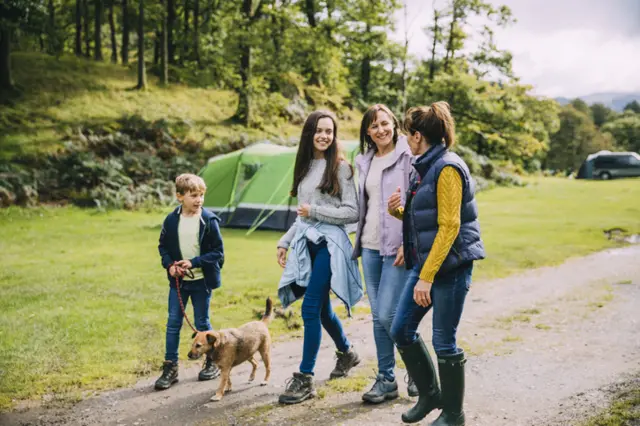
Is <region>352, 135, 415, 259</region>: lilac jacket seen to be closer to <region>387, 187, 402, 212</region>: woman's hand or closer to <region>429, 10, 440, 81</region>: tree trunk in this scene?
<region>387, 187, 402, 212</region>: woman's hand

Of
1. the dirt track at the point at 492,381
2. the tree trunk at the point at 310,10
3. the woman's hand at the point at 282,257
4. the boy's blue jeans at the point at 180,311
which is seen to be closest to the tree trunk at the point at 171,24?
the tree trunk at the point at 310,10

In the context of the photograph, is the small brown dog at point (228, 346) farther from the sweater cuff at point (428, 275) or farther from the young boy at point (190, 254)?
the sweater cuff at point (428, 275)

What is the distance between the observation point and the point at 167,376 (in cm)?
450

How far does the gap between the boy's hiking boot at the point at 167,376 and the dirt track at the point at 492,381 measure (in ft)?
0.25

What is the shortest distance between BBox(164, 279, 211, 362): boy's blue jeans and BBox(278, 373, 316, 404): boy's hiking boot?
0.98m

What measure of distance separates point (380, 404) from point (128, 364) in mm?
2472

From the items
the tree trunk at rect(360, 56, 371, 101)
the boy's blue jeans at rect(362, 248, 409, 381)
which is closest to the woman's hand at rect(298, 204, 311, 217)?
the boy's blue jeans at rect(362, 248, 409, 381)

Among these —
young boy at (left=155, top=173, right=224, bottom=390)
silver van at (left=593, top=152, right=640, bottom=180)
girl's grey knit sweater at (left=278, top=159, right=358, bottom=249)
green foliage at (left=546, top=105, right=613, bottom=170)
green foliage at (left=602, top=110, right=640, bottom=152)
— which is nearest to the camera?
girl's grey knit sweater at (left=278, top=159, right=358, bottom=249)

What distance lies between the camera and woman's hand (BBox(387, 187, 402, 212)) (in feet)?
11.8

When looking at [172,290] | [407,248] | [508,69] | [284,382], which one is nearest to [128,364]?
[172,290]

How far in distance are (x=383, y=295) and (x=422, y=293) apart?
70cm

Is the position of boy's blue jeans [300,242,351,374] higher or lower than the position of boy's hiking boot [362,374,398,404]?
higher

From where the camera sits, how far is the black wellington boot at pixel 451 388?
10.6 ft

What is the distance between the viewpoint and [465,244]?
3150mm
